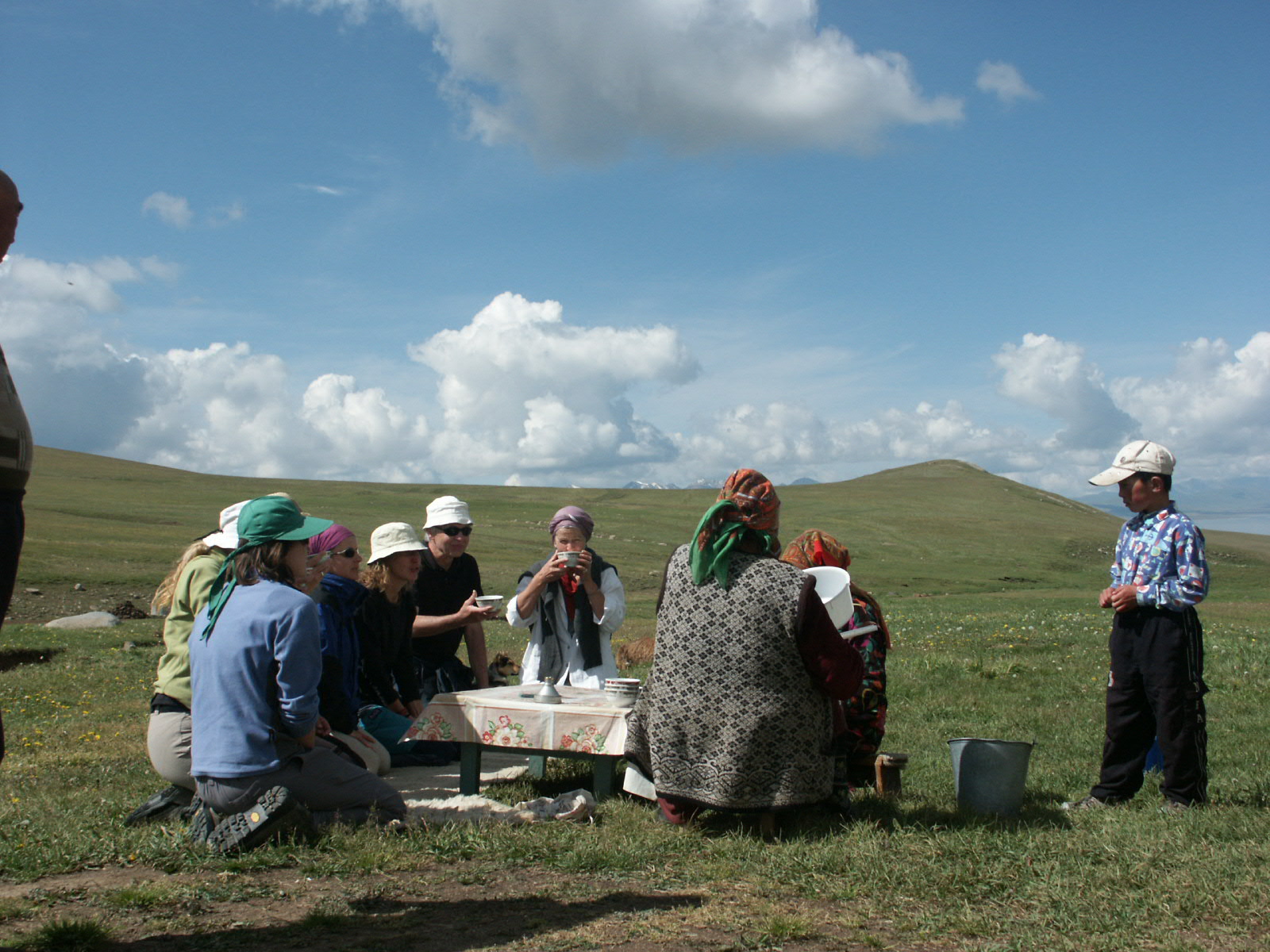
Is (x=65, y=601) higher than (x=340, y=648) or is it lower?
lower

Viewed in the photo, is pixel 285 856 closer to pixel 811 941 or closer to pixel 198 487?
pixel 811 941

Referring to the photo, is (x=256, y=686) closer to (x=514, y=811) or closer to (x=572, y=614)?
(x=514, y=811)

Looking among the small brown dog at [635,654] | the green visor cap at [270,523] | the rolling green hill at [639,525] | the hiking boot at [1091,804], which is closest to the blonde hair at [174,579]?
the green visor cap at [270,523]

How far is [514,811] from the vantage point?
20.8ft

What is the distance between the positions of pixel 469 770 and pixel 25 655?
47.1ft

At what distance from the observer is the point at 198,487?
101 meters

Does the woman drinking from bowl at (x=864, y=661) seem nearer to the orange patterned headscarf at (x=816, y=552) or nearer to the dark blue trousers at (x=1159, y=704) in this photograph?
the orange patterned headscarf at (x=816, y=552)

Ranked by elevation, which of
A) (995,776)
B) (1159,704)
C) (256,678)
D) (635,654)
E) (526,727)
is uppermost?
(256,678)

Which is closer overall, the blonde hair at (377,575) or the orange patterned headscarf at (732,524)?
the orange patterned headscarf at (732,524)

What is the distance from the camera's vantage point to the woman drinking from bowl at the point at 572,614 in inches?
312

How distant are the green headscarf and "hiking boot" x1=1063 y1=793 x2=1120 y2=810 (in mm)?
4743

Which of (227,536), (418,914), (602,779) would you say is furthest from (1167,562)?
(227,536)

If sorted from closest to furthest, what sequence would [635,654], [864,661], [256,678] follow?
[256,678] < [864,661] < [635,654]

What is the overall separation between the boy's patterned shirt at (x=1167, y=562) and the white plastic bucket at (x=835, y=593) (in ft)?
5.06
